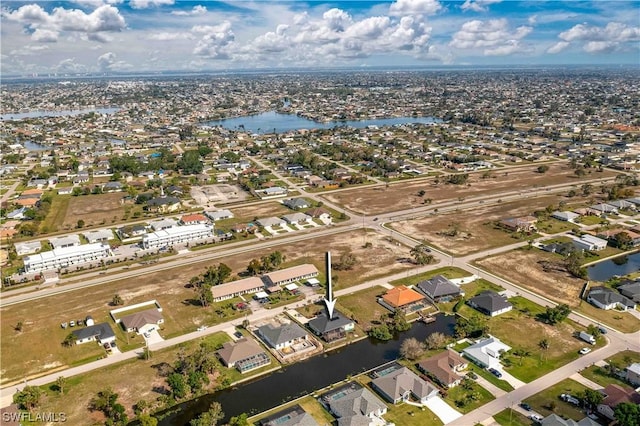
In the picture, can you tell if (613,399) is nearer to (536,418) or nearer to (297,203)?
(536,418)

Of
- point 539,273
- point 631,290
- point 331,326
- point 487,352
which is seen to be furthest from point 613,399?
point 539,273

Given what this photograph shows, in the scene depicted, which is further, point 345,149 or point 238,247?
point 345,149

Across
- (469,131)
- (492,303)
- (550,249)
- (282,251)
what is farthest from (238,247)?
(469,131)

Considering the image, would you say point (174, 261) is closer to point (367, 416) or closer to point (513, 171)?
point (367, 416)

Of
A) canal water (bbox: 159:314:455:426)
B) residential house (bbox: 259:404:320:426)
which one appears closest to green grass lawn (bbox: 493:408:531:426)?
canal water (bbox: 159:314:455:426)

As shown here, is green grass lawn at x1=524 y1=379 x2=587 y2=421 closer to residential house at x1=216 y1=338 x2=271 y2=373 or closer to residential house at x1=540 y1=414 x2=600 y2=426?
residential house at x1=540 y1=414 x2=600 y2=426

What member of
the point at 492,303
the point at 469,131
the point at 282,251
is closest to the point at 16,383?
the point at 282,251

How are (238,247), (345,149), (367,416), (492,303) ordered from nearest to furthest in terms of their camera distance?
(367,416) → (492,303) → (238,247) → (345,149)

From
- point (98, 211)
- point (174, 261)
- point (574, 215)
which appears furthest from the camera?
point (98, 211)
